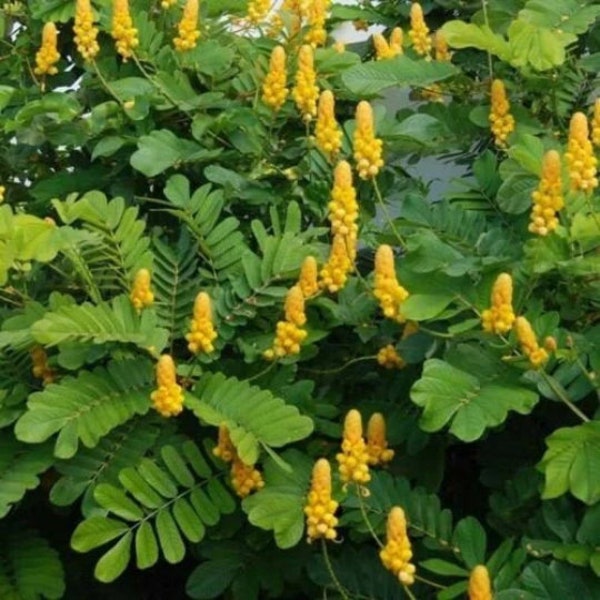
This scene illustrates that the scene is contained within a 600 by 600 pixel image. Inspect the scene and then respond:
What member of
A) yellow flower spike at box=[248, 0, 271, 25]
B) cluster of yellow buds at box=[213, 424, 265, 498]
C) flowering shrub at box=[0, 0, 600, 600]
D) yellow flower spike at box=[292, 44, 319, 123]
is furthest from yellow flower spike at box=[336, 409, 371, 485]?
yellow flower spike at box=[248, 0, 271, 25]

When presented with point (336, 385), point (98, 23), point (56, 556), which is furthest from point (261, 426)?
point (98, 23)

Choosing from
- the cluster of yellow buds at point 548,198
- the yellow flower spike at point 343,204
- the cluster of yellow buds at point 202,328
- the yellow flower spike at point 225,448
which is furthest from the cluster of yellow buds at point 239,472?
the cluster of yellow buds at point 548,198

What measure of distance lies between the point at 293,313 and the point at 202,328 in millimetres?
160

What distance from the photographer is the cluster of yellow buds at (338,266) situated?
2469mm

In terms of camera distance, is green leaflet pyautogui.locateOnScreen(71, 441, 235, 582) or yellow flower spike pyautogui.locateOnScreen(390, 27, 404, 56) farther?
yellow flower spike pyautogui.locateOnScreen(390, 27, 404, 56)

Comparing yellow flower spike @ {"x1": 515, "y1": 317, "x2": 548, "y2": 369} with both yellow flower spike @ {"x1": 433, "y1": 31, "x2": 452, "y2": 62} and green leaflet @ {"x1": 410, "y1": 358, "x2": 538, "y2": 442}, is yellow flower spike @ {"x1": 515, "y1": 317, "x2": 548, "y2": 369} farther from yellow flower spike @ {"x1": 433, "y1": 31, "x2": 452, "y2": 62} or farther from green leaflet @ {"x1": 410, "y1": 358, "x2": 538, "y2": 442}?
yellow flower spike @ {"x1": 433, "y1": 31, "x2": 452, "y2": 62}

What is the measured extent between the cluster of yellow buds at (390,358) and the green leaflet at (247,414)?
8.5 inches

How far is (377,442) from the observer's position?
7.86 ft

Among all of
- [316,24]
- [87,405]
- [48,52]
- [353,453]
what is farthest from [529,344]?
[48,52]

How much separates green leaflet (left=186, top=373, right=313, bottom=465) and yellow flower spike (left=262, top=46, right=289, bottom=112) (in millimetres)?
691

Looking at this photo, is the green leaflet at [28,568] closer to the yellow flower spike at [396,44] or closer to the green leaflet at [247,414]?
the green leaflet at [247,414]

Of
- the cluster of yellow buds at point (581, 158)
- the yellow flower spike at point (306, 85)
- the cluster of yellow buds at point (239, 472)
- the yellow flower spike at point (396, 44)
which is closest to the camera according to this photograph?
the cluster of yellow buds at point (581, 158)

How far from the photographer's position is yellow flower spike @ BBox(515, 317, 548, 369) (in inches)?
86.0

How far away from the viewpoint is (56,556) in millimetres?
2668
